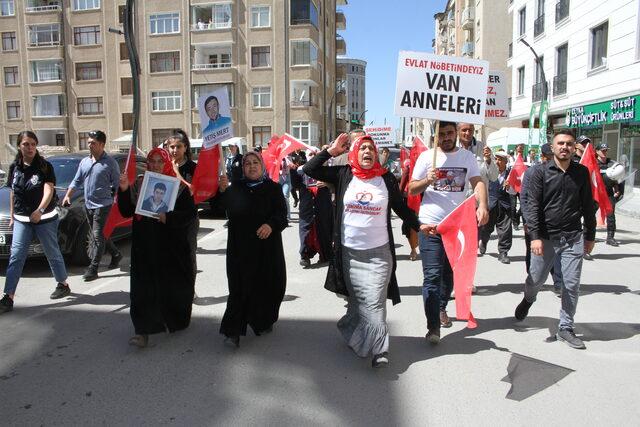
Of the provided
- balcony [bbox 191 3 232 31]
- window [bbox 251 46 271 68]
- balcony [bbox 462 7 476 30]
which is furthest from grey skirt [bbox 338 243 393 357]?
balcony [bbox 462 7 476 30]

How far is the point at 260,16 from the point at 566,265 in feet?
139

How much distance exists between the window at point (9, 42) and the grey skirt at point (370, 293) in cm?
5229

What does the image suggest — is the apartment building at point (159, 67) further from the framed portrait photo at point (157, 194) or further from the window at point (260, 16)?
the framed portrait photo at point (157, 194)

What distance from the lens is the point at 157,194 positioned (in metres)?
4.49

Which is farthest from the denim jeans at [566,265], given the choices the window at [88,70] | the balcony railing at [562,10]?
the window at [88,70]

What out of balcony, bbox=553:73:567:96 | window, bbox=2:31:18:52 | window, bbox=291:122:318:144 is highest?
window, bbox=2:31:18:52

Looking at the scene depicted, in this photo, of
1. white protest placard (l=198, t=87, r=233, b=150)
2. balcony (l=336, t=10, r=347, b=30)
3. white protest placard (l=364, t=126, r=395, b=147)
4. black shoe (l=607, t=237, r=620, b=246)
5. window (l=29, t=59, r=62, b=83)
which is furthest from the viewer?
balcony (l=336, t=10, r=347, b=30)

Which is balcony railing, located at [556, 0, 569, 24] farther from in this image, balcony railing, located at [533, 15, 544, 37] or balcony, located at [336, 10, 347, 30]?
balcony, located at [336, 10, 347, 30]

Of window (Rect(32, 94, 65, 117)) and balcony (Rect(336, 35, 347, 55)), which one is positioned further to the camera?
balcony (Rect(336, 35, 347, 55))

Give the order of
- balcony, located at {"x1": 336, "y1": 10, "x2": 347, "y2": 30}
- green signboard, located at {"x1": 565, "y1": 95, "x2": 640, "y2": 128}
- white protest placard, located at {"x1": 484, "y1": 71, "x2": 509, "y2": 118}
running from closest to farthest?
white protest placard, located at {"x1": 484, "y1": 71, "x2": 509, "y2": 118} < green signboard, located at {"x1": 565, "y1": 95, "x2": 640, "y2": 128} < balcony, located at {"x1": 336, "y1": 10, "x2": 347, "y2": 30}

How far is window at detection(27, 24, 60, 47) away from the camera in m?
45.8

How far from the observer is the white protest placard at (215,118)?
5254mm

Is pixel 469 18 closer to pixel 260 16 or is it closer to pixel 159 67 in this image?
pixel 260 16

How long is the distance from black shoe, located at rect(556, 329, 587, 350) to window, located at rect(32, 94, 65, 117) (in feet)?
162
